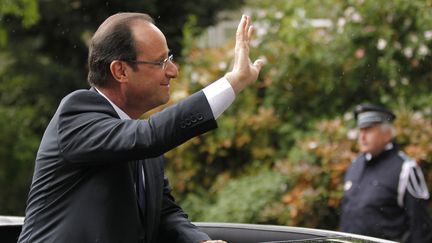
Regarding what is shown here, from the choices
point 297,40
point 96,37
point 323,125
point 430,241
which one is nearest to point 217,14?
point 297,40

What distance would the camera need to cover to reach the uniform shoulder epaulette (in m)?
6.33

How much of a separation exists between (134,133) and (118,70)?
1.13 ft

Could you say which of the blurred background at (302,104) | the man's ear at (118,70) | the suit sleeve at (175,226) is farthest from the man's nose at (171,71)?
the blurred background at (302,104)

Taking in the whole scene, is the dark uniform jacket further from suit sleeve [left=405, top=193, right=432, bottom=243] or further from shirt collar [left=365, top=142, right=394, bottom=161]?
shirt collar [left=365, top=142, right=394, bottom=161]

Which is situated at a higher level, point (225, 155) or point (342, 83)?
point (342, 83)

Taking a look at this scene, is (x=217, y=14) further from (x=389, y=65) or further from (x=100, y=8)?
(x=389, y=65)

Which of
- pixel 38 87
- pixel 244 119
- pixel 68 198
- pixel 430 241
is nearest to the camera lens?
pixel 68 198

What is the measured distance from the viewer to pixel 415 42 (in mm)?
8492

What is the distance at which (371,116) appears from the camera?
22.7ft

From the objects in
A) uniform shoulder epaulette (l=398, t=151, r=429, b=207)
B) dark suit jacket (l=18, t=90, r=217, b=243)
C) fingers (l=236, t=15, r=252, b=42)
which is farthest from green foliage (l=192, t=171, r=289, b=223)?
fingers (l=236, t=15, r=252, b=42)

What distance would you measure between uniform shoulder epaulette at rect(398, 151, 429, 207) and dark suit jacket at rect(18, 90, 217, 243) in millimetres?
3379

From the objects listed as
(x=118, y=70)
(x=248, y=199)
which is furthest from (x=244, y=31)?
(x=248, y=199)

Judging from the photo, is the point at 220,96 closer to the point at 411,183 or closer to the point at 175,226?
the point at 175,226

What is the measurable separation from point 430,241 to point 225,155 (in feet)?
9.63
